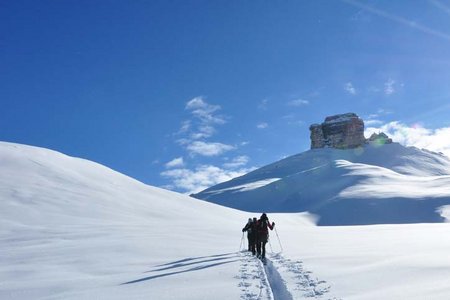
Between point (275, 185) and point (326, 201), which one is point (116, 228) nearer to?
point (326, 201)

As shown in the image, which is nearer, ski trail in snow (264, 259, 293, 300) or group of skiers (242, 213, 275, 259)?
ski trail in snow (264, 259, 293, 300)

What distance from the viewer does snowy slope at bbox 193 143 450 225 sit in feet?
217

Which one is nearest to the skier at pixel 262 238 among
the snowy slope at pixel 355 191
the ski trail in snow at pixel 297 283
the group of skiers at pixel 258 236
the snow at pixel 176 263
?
the group of skiers at pixel 258 236

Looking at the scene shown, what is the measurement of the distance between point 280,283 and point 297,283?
560mm

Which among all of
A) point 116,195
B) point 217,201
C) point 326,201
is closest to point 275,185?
point 217,201

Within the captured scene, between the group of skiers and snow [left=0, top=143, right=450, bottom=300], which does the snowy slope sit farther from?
the group of skiers

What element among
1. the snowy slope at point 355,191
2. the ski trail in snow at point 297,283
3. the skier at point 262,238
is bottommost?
the ski trail in snow at point 297,283

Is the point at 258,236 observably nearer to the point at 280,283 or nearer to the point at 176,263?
the point at 176,263

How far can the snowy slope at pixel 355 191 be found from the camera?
66.0 m

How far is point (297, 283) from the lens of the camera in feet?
32.6

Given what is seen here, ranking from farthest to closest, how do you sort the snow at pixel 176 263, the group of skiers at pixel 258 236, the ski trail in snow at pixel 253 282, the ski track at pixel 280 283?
the group of skiers at pixel 258 236, the snow at pixel 176 263, the ski trail in snow at pixel 253 282, the ski track at pixel 280 283

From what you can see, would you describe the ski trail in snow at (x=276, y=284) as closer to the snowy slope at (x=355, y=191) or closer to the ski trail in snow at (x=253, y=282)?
the ski trail in snow at (x=253, y=282)

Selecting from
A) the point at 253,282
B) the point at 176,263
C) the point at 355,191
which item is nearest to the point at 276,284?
the point at 253,282

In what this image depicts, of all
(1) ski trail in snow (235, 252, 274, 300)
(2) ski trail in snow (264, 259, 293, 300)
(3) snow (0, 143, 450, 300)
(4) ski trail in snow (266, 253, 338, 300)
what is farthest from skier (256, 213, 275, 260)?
(4) ski trail in snow (266, 253, 338, 300)
